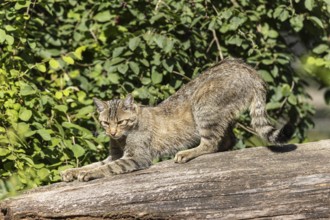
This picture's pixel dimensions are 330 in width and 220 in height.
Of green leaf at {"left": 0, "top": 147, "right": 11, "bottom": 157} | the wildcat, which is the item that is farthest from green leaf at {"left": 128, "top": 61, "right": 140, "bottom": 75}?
green leaf at {"left": 0, "top": 147, "right": 11, "bottom": 157}

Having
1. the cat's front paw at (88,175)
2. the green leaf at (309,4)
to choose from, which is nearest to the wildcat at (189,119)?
the cat's front paw at (88,175)

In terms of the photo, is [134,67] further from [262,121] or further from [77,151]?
[262,121]

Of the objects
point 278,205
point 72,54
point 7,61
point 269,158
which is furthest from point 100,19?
point 278,205

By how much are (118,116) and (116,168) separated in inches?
23.8

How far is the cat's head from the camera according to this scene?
17.7ft

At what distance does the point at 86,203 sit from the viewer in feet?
14.0

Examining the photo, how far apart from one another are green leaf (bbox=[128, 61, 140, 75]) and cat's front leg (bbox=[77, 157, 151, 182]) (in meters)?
1.26

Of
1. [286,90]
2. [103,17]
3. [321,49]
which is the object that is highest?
[103,17]

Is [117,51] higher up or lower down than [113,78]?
higher up

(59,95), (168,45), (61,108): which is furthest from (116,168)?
(168,45)

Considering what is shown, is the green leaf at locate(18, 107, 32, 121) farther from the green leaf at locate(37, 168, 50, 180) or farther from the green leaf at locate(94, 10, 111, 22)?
the green leaf at locate(94, 10, 111, 22)

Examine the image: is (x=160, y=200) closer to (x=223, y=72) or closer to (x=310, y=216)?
(x=310, y=216)

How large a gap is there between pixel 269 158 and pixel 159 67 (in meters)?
2.12

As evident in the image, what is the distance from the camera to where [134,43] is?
6.21m
